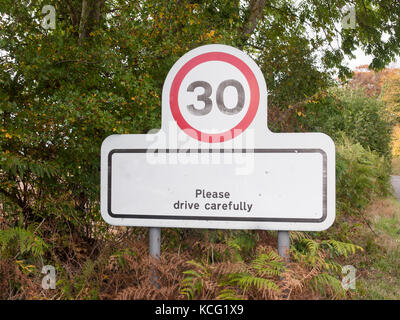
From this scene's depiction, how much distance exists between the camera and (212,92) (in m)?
2.50

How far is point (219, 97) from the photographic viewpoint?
8.15 feet

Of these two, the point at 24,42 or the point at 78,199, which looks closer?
the point at 24,42

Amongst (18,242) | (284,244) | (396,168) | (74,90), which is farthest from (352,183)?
(396,168)

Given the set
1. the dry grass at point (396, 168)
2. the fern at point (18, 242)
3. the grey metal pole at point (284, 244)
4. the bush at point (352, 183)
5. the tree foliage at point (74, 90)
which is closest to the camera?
the grey metal pole at point (284, 244)

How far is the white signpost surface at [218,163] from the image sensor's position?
238 cm

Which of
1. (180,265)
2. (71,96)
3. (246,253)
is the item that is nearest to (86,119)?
(71,96)

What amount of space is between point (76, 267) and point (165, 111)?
1.79 m

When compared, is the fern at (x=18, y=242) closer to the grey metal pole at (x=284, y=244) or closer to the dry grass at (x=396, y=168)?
the grey metal pole at (x=284, y=244)

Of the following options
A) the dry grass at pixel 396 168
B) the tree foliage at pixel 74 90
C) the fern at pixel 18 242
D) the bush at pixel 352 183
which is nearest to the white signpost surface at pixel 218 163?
the fern at pixel 18 242

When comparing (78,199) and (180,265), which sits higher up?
(78,199)

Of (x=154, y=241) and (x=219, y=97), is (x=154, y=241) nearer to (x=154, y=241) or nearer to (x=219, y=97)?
(x=154, y=241)

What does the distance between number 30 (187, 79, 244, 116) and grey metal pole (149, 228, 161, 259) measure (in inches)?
33.8
